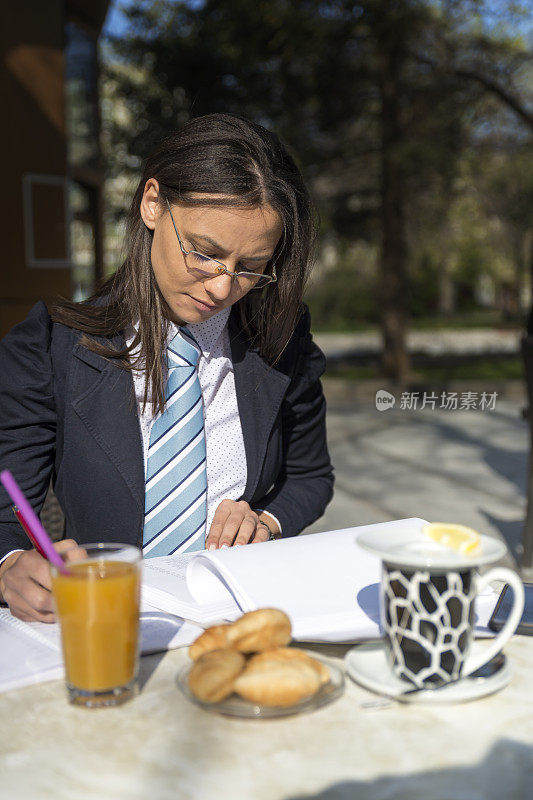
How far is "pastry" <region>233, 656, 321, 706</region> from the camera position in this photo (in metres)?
0.89

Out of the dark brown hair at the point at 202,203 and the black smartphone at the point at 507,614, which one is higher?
the dark brown hair at the point at 202,203

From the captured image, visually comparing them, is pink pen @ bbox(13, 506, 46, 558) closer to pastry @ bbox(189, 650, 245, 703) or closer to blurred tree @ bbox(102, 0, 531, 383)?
pastry @ bbox(189, 650, 245, 703)

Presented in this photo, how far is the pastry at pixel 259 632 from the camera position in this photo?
0.97 m

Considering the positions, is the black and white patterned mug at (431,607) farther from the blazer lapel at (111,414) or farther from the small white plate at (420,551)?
the blazer lapel at (111,414)

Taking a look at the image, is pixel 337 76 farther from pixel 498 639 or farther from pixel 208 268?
pixel 498 639

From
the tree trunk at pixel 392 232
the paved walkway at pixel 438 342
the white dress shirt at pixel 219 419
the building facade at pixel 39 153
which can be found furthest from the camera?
the paved walkway at pixel 438 342

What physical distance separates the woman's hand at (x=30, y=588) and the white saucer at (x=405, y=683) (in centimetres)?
40

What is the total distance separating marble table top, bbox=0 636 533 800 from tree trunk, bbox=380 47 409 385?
30.8 feet

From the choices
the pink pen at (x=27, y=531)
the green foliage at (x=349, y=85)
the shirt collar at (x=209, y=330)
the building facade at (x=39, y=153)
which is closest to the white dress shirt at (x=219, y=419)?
the shirt collar at (x=209, y=330)

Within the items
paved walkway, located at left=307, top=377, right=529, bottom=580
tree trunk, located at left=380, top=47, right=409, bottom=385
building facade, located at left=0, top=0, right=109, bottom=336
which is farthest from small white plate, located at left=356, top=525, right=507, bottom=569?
tree trunk, located at left=380, top=47, right=409, bottom=385

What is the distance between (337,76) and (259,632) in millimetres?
9578

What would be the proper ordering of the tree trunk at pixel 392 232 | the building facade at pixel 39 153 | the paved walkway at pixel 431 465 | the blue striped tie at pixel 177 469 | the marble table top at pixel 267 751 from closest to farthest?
the marble table top at pixel 267 751
the blue striped tie at pixel 177 469
the paved walkway at pixel 431 465
the building facade at pixel 39 153
the tree trunk at pixel 392 232

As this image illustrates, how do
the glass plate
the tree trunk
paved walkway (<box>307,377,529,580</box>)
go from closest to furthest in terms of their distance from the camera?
the glass plate < paved walkway (<box>307,377,529,580</box>) < the tree trunk

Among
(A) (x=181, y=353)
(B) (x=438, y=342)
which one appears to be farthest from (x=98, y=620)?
(B) (x=438, y=342)
